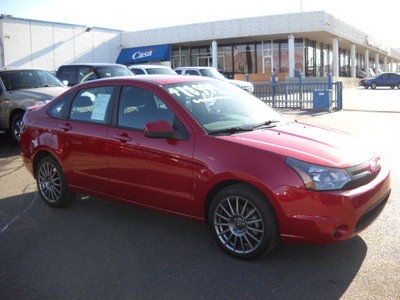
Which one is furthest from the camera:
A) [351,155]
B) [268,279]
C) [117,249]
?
[117,249]

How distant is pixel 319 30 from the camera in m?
36.8

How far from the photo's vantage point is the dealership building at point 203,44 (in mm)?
36500

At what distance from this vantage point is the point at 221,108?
4633mm

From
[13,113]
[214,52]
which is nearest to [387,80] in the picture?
[214,52]

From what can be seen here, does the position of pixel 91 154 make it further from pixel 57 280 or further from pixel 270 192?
pixel 270 192

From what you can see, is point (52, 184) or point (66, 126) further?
point (52, 184)

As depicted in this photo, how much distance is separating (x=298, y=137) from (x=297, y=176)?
75cm

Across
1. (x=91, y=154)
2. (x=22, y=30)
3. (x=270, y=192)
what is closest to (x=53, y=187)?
(x=91, y=154)

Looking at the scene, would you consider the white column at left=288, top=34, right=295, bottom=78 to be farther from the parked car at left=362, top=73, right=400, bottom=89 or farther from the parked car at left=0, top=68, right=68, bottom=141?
the parked car at left=0, top=68, right=68, bottom=141

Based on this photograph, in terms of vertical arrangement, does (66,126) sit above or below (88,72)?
below

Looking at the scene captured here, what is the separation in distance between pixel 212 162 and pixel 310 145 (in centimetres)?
89

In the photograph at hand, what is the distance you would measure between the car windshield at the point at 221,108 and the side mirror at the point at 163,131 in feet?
0.85

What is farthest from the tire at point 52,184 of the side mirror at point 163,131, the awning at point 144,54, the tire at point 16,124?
the awning at point 144,54

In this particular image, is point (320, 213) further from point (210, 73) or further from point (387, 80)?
point (387, 80)
